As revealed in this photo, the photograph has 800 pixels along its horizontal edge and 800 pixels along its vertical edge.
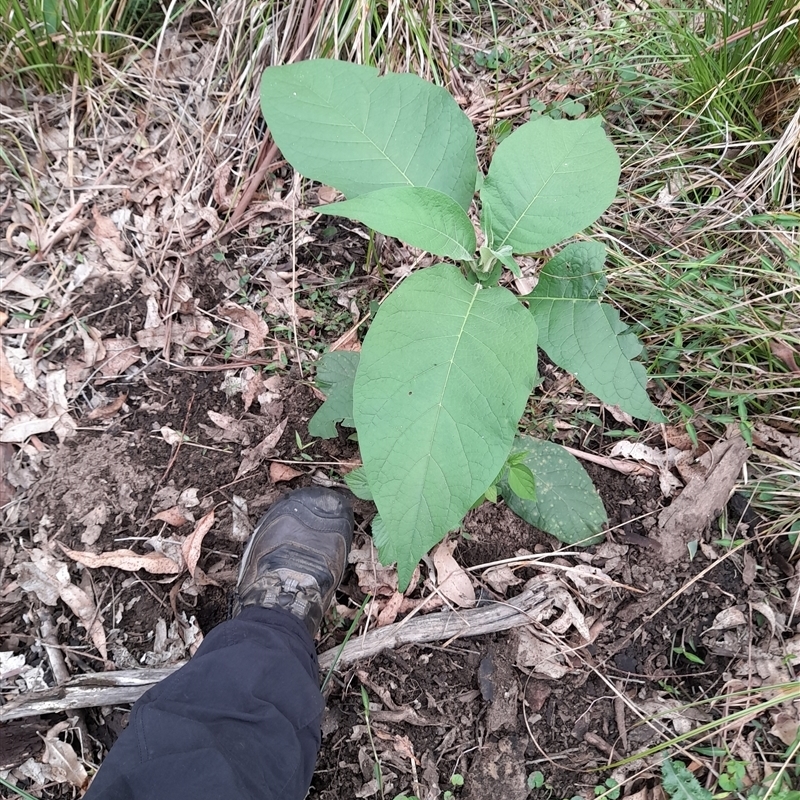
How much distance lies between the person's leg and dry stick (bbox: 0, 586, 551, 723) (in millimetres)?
198

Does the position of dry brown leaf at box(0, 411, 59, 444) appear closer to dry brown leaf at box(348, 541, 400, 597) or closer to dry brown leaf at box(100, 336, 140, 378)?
dry brown leaf at box(100, 336, 140, 378)

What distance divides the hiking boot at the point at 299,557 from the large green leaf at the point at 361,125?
3.82 ft

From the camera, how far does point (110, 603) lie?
195 cm

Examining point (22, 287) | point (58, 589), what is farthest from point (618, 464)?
point (22, 287)

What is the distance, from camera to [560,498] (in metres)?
1.89

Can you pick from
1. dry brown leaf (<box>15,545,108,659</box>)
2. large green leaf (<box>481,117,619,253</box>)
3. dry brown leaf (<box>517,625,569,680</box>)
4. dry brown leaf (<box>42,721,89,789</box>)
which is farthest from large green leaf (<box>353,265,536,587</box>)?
dry brown leaf (<box>42,721,89,789</box>)

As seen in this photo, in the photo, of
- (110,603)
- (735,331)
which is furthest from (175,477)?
(735,331)

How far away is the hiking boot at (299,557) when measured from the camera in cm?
196

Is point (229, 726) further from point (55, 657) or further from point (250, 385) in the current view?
point (250, 385)

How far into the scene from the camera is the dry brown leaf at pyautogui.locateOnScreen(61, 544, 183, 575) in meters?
1.97

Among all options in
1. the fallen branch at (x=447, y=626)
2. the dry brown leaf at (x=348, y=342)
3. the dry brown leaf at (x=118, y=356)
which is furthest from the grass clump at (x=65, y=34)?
the fallen branch at (x=447, y=626)

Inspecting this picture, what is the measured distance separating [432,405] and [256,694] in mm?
1081

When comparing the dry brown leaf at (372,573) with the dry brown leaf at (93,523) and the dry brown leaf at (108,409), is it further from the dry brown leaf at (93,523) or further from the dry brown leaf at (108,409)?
the dry brown leaf at (108,409)

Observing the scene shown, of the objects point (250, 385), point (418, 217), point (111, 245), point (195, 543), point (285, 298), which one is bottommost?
point (195, 543)
